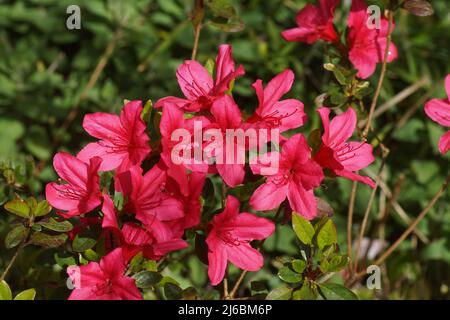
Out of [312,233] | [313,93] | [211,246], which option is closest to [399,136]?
[313,93]

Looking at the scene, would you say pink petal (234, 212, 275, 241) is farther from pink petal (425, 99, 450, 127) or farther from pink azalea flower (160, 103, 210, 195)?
pink petal (425, 99, 450, 127)

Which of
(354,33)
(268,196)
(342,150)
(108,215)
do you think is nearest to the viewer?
(108,215)

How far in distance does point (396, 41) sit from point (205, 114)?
1459 millimetres

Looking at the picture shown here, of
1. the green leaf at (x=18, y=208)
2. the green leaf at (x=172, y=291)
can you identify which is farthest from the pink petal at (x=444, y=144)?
the green leaf at (x=18, y=208)

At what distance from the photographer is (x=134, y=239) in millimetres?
1463

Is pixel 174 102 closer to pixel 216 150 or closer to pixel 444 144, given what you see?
pixel 216 150

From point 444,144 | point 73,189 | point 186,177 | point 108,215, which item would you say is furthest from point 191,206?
point 444,144

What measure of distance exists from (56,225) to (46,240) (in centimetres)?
5

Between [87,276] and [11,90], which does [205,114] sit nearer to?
[87,276]

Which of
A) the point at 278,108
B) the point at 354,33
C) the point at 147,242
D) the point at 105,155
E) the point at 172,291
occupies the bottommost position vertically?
the point at 172,291

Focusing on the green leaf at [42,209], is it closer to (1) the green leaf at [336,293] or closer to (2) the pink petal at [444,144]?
(1) the green leaf at [336,293]

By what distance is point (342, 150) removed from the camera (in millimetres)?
1615

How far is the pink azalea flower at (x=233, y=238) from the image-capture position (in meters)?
1.50

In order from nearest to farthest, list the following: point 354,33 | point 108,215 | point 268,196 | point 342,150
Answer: point 108,215 < point 268,196 < point 342,150 < point 354,33
